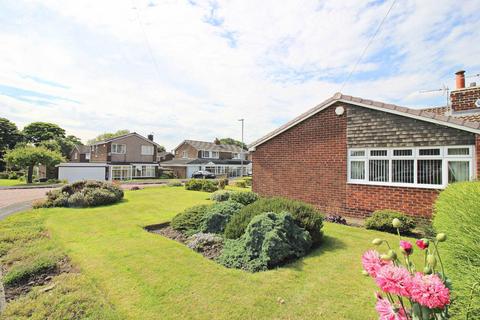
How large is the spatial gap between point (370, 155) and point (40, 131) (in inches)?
3096

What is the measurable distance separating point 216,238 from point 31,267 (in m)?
4.17

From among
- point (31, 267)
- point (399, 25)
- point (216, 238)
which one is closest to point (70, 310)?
point (31, 267)


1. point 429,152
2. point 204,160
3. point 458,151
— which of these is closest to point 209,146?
point 204,160

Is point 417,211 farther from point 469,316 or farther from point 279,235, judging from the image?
point 469,316

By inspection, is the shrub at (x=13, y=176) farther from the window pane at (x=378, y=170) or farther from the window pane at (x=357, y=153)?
the window pane at (x=378, y=170)

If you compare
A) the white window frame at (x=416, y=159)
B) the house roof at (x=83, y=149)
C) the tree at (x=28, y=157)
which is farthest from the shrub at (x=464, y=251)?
the house roof at (x=83, y=149)

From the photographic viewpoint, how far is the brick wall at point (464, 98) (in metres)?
10.6

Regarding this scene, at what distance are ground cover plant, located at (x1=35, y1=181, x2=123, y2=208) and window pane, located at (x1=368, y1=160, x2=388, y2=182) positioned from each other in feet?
47.0

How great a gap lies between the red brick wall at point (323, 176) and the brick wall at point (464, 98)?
228 inches

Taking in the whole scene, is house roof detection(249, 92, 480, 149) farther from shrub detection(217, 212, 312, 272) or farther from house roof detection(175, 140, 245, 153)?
house roof detection(175, 140, 245, 153)

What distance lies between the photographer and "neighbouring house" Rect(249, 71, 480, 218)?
8.05 metres

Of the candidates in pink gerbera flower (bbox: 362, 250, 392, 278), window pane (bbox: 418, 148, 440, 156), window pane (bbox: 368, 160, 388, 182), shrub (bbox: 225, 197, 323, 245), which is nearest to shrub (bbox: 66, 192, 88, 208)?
shrub (bbox: 225, 197, 323, 245)

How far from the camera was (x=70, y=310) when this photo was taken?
3715 mm

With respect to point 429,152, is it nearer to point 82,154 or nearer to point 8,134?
point 82,154
